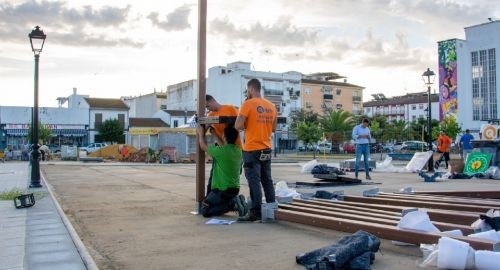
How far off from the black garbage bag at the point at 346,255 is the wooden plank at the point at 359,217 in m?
0.93

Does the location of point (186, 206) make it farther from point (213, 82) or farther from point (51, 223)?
point (213, 82)

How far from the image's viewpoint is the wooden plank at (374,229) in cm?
378

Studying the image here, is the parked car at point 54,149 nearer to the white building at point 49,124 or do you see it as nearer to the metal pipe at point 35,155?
the white building at point 49,124

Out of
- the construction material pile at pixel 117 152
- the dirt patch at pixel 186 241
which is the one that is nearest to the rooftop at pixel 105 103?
the construction material pile at pixel 117 152

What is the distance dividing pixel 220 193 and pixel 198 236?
51.9 inches

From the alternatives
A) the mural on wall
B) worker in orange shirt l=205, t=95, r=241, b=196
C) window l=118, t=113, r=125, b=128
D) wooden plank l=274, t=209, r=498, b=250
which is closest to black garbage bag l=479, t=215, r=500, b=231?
wooden plank l=274, t=209, r=498, b=250

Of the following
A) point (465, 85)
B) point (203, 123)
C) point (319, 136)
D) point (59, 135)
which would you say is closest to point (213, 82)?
point (59, 135)

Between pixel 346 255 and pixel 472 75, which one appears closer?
pixel 346 255

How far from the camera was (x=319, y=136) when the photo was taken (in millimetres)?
55625

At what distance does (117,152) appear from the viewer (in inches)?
1565

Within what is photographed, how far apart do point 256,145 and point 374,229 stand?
79.8 inches

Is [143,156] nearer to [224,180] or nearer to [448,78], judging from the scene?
[224,180]

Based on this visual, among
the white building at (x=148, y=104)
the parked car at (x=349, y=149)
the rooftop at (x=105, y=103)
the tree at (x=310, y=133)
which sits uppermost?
the white building at (x=148, y=104)

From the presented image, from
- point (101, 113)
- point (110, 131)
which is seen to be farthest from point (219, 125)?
point (101, 113)
